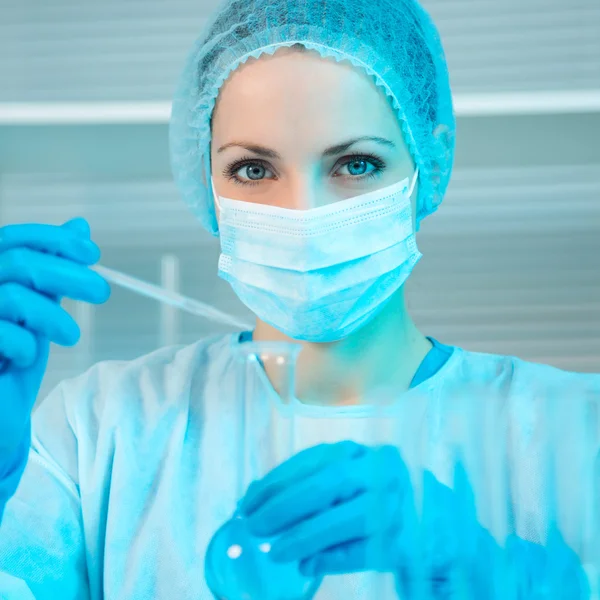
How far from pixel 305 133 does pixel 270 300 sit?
10.2 inches

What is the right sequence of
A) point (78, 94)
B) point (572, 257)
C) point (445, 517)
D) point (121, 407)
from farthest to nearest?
1. point (78, 94)
2. point (572, 257)
3. point (121, 407)
4. point (445, 517)

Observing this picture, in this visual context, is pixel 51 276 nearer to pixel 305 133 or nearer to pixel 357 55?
pixel 305 133

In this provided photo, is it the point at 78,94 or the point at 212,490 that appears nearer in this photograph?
the point at 212,490

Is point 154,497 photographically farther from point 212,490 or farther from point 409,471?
point 409,471

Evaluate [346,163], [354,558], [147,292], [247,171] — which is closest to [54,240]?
[147,292]

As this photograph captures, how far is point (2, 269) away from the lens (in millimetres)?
984

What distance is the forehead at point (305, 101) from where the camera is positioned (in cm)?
107

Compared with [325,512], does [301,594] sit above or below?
below

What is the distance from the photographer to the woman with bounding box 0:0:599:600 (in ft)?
3.34

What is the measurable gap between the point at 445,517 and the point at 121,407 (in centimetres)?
57

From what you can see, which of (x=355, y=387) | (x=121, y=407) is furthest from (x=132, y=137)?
(x=355, y=387)

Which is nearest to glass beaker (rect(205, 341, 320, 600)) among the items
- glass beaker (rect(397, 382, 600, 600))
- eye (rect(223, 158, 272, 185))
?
glass beaker (rect(397, 382, 600, 600))

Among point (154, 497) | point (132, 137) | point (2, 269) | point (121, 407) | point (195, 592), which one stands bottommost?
point (195, 592)

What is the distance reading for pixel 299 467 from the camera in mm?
1045
